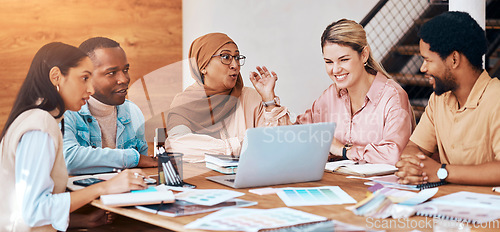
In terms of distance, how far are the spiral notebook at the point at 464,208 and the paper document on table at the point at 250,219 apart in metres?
0.34

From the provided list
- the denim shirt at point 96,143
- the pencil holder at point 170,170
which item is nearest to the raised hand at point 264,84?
the denim shirt at point 96,143

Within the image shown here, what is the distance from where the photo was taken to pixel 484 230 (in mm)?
1519

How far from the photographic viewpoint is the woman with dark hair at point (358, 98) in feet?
9.09

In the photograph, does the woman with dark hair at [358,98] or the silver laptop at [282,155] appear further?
the woman with dark hair at [358,98]

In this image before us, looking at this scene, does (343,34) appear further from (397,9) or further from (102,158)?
(397,9)

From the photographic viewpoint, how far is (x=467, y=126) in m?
2.29

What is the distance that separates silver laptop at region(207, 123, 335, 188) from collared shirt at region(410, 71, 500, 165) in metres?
0.59

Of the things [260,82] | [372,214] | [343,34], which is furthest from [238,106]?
[372,214]

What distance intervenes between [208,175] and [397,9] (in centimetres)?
418

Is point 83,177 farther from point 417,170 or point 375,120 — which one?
point 375,120

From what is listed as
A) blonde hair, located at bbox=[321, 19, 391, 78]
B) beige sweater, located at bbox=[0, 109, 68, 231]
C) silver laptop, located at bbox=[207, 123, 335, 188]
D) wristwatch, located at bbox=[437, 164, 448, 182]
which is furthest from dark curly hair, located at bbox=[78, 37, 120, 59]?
wristwatch, located at bbox=[437, 164, 448, 182]

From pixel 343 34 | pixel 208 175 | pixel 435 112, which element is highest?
pixel 343 34

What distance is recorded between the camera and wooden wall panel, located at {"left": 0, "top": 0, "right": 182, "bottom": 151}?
421cm

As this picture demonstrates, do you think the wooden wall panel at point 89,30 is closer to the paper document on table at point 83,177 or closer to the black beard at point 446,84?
the paper document on table at point 83,177
